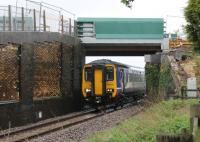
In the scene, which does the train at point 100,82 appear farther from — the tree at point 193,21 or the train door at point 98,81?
the tree at point 193,21

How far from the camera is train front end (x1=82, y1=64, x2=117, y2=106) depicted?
33.5 meters

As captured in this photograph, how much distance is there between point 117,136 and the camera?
1087 centimetres

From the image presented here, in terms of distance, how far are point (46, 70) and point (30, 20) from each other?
9.81ft

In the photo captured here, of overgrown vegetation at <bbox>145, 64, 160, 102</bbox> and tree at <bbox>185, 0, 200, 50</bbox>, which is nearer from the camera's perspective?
tree at <bbox>185, 0, 200, 50</bbox>

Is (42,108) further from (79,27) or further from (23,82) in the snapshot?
(79,27)

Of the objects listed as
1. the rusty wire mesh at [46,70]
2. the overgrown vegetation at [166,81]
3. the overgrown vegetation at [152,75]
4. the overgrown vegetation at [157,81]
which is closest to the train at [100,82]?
the overgrown vegetation at [157,81]

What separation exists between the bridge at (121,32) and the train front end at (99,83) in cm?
514

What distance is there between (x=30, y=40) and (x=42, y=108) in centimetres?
333

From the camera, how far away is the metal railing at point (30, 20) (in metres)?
24.6

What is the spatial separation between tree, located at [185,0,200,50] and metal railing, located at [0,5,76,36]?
13.4 meters

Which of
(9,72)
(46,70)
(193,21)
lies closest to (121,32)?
(46,70)

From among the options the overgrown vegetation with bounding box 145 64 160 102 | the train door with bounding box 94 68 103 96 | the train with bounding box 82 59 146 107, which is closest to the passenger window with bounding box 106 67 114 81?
the train with bounding box 82 59 146 107

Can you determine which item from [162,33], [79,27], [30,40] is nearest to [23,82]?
[30,40]

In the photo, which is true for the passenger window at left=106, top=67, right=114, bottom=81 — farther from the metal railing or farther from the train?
the metal railing
